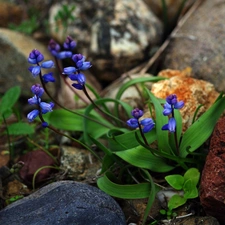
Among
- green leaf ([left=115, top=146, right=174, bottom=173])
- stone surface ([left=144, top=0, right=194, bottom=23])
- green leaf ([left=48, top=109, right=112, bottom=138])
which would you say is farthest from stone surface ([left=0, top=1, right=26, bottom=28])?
green leaf ([left=115, top=146, right=174, bottom=173])

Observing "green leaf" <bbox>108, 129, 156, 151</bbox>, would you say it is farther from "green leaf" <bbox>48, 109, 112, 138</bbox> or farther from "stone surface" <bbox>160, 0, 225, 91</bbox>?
"stone surface" <bbox>160, 0, 225, 91</bbox>

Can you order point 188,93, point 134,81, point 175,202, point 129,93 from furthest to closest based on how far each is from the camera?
point 129,93
point 134,81
point 188,93
point 175,202

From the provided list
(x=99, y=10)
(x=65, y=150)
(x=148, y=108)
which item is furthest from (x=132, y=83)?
(x=99, y=10)

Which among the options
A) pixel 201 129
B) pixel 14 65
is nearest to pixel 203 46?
pixel 201 129

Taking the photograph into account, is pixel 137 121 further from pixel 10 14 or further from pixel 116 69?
pixel 10 14

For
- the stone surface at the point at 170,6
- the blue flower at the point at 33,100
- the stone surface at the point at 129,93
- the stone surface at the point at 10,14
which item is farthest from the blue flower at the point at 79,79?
the stone surface at the point at 10,14

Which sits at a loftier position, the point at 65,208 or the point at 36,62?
the point at 36,62
